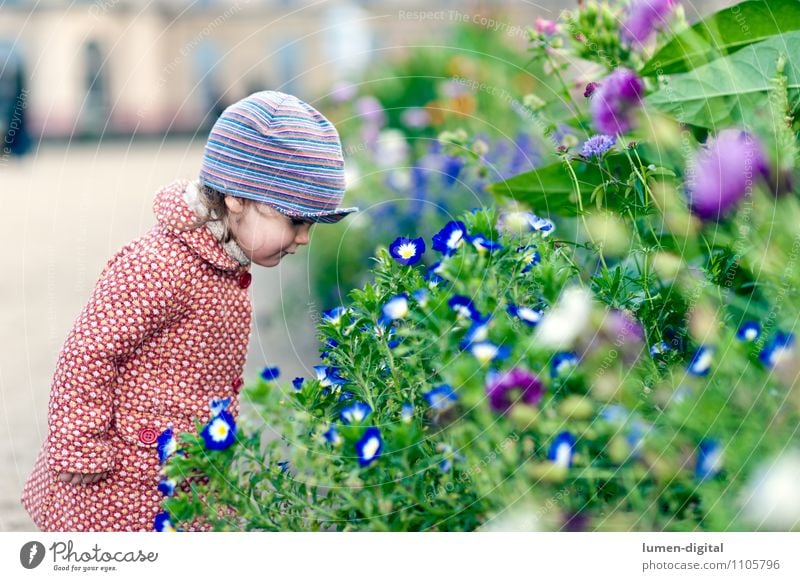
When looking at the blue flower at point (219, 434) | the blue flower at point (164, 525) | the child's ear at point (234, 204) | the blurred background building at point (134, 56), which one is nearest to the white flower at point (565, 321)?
the blue flower at point (219, 434)

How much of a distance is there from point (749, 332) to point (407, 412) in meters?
0.58

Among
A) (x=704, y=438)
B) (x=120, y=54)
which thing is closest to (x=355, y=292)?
(x=704, y=438)

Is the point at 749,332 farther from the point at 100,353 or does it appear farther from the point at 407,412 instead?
the point at 100,353

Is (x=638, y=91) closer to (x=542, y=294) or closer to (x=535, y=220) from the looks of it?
(x=535, y=220)

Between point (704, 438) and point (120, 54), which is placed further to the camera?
point (120, 54)

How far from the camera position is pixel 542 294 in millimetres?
1625

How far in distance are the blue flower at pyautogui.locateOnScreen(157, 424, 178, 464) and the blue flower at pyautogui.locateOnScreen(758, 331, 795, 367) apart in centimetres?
95

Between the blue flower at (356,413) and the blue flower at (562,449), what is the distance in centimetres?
30

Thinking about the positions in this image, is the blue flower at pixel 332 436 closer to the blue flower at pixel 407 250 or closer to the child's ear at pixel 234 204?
the blue flower at pixel 407 250

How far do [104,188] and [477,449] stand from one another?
41.6 feet

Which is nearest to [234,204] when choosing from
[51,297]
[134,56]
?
[51,297]

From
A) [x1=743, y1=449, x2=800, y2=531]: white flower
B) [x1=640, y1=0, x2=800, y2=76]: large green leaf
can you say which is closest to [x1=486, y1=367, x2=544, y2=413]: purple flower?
[x1=743, y1=449, x2=800, y2=531]: white flower

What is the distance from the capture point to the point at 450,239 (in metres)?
1.75

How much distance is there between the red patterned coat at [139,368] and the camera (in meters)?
1.72
